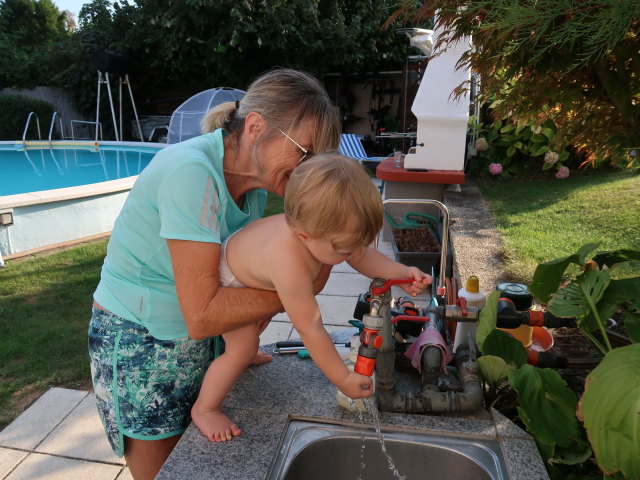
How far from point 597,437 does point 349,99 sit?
13772mm

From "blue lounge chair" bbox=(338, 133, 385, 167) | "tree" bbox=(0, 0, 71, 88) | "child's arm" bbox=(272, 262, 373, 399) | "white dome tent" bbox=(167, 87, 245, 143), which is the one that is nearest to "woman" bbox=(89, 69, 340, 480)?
"child's arm" bbox=(272, 262, 373, 399)

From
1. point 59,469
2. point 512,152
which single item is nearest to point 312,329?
point 59,469

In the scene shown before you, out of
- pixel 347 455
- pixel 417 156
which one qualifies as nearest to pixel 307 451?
pixel 347 455

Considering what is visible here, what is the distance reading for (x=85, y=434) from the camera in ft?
8.60

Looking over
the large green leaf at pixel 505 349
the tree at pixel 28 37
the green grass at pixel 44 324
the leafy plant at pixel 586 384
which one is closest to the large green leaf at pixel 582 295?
the leafy plant at pixel 586 384

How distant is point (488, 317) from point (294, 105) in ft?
2.68

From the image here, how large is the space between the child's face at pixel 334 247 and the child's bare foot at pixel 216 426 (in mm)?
493

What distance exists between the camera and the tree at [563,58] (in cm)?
126

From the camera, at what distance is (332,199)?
1.23 metres

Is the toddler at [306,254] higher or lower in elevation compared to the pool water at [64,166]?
higher

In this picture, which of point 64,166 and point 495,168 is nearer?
point 495,168

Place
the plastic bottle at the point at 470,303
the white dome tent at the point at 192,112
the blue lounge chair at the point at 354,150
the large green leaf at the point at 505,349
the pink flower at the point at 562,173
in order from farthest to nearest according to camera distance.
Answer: the white dome tent at the point at 192,112 < the blue lounge chair at the point at 354,150 < the pink flower at the point at 562,173 < the plastic bottle at the point at 470,303 < the large green leaf at the point at 505,349

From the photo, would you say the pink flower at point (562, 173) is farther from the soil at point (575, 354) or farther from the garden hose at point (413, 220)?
the soil at point (575, 354)

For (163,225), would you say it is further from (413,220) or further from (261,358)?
(413,220)
